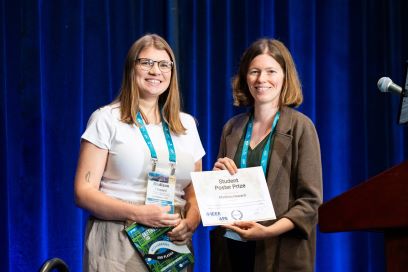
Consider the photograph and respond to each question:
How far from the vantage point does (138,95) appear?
2389 mm

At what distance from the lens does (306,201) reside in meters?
2.17

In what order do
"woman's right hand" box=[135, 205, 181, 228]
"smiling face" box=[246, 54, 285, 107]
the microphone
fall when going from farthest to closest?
"smiling face" box=[246, 54, 285, 107] → "woman's right hand" box=[135, 205, 181, 228] → the microphone

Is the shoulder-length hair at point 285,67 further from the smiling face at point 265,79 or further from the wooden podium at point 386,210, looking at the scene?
the wooden podium at point 386,210

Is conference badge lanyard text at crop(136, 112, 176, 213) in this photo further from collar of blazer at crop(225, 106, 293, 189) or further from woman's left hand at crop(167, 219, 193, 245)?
collar of blazer at crop(225, 106, 293, 189)

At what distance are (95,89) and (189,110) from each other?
0.65 m

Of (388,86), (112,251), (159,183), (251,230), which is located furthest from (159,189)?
(388,86)

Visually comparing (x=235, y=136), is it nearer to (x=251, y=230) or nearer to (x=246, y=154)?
(x=246, y=154)

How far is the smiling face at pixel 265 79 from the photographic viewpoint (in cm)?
230

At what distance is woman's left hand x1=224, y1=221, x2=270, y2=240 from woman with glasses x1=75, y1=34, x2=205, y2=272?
0.26 meters

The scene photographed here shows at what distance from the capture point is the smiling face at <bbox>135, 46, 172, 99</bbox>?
93.8 inches

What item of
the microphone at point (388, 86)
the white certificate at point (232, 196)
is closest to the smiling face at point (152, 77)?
the white certificate at point (232, 196)

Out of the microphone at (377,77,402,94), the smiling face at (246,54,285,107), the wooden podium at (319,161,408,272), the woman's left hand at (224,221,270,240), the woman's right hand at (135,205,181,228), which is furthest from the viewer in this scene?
the smiling face at (246,54,285,107)

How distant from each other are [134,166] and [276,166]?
0.52 m

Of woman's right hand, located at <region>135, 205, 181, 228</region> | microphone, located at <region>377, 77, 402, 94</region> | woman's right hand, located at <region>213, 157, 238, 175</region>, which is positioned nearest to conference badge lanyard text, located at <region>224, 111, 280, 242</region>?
woman's right hand, located at <region>213, 157, 238, 175</region>
